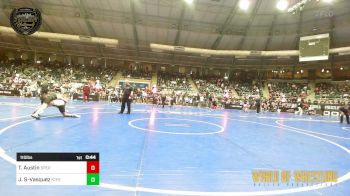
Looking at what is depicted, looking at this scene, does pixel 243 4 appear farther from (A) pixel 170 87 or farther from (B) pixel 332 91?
(B) pixel 332 91

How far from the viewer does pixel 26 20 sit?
4.93 m

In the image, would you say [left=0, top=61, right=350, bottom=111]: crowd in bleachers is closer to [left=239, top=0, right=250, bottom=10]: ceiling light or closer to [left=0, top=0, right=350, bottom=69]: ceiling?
[left=0, top=0, right=350, bottom=69]: ceiling

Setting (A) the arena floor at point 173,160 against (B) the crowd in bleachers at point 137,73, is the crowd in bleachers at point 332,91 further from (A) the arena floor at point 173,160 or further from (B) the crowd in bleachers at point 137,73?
(A) the arena floor at point 173,160

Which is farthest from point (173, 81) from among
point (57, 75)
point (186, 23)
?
point (57, 75)

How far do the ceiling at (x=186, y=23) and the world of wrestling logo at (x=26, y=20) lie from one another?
24.3m

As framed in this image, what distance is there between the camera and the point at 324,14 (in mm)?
28859

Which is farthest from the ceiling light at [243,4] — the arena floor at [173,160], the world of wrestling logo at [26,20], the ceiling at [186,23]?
the world of wrestling logo at [26,20]

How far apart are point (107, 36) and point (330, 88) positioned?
110ft

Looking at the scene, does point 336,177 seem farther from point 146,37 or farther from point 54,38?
point 54,38

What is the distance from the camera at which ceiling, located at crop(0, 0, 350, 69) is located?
92.8 feet

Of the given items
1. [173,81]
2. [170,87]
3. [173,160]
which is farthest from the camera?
[173,81]
